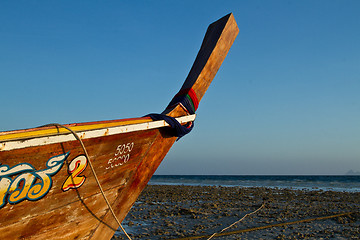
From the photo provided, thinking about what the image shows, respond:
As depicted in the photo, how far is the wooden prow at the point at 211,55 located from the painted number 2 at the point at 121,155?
0.87 metres

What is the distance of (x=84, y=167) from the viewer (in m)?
2.76

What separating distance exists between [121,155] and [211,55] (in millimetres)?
1907

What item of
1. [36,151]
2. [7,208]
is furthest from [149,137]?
[7,208]

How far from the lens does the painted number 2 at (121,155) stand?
2.99 m

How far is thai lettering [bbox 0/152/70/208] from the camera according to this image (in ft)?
7.27

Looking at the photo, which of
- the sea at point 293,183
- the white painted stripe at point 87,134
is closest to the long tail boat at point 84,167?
the white painted stripe at point 87,134

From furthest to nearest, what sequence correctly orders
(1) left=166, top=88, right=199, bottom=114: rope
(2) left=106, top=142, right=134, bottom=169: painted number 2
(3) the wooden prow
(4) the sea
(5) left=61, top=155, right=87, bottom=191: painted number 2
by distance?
1. (4) the sea
2. (3) the wooden prow
3. (1) left=166, top=88, right=199, bottom=114: rope
4. (2) left=106, top=142, right=134, bottom=169: painted number 2
5. (5) left=61, top=155, right=87, bottom=191: painted number 2

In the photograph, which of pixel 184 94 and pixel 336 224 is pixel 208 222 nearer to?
pixel 336 224

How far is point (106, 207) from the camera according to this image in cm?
322

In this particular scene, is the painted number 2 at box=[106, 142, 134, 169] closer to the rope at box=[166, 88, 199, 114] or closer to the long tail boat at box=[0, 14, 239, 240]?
the long tail boat at box=[0, 14, 239, 240]

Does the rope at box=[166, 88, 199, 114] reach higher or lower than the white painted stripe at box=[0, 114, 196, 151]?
higher

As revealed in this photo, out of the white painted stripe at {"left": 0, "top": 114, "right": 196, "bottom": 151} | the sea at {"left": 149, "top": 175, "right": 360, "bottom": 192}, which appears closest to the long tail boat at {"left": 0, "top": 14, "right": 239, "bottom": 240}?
the white painted stripe at {"left": 0, "top": 114, "right": 196, "bottom": 151}

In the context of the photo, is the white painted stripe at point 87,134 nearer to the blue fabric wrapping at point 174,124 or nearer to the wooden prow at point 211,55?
the blue fabric wrapping at point 174,124

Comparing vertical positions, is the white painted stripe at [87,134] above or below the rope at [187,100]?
below
